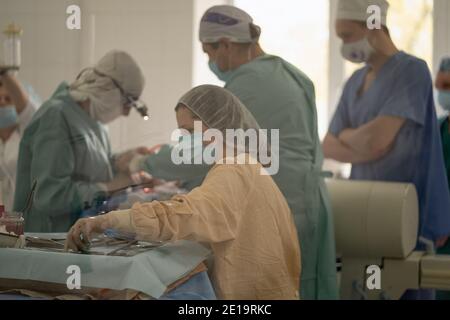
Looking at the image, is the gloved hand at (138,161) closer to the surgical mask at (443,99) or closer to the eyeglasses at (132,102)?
the eyeglasses at (132,102)

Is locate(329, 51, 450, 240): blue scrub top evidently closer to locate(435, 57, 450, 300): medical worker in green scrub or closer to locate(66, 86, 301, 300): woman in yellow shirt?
locate(435, 57, 450, 300): medical worker in green scrub

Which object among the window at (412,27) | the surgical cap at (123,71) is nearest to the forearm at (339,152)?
the window at (412,27)

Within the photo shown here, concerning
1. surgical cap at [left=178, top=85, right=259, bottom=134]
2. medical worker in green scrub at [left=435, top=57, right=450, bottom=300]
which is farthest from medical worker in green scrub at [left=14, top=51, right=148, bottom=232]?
medical worker in green scrub at [left=435, top=57, right=450, bottom=300]

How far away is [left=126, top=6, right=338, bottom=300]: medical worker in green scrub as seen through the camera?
2186 mm

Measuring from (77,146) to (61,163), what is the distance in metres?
0.07

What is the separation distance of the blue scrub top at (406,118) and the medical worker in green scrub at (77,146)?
0.65 metres

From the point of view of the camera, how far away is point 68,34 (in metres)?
2.28

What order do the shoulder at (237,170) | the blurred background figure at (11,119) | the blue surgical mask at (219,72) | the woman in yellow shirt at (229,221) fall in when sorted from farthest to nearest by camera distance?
the blurred background figure at (11,119)
the blue surgical mask at (219,72)
the shoulder at (237,170)
the woman in yellow shirt at (229,221)

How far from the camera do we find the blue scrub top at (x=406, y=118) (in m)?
2.24

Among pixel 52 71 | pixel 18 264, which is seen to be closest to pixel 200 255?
pixel 18 264

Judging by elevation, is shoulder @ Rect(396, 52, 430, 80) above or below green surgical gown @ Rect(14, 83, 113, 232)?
above

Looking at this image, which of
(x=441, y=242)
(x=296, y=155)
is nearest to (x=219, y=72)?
(x=296, y=155)
